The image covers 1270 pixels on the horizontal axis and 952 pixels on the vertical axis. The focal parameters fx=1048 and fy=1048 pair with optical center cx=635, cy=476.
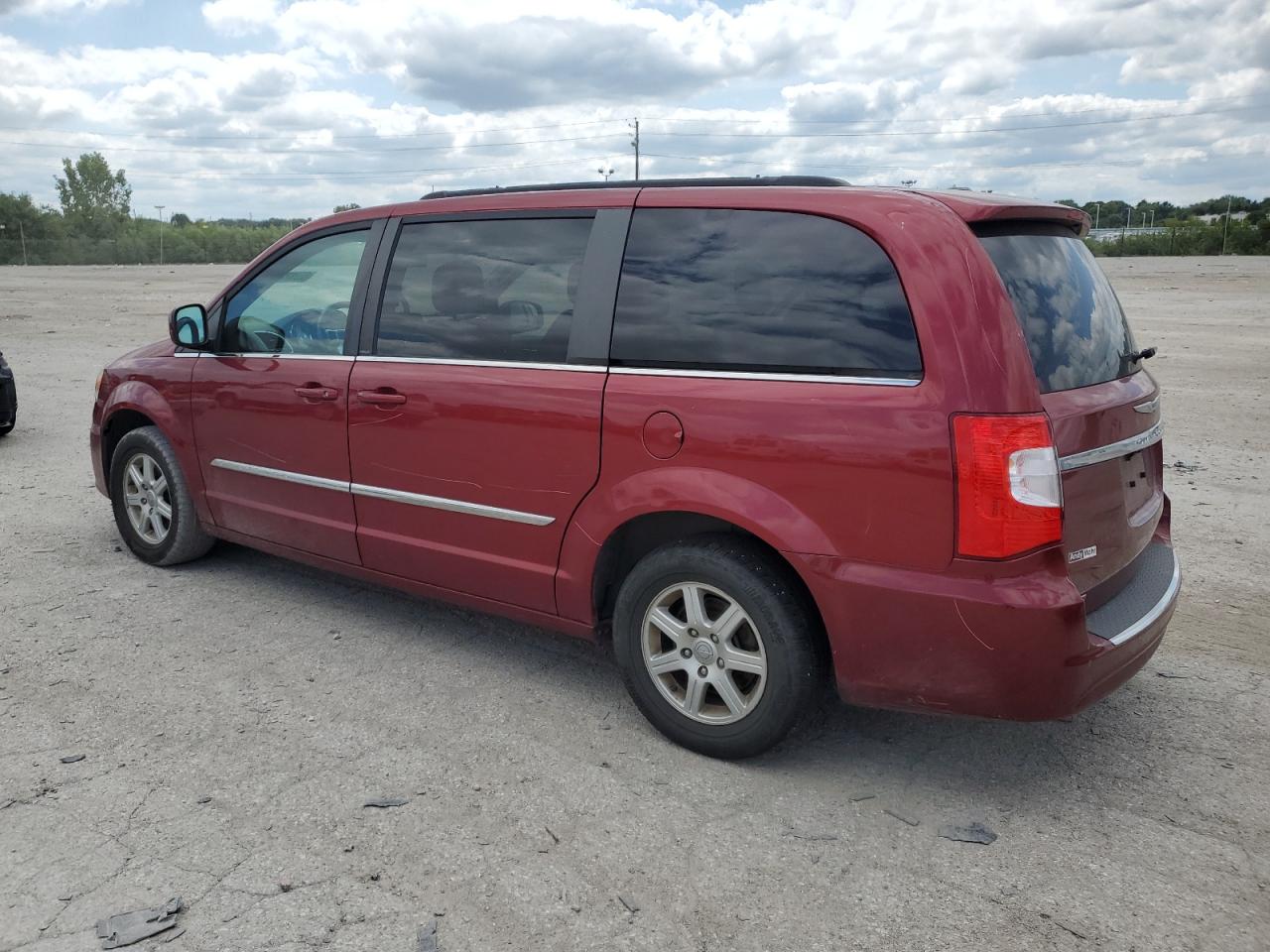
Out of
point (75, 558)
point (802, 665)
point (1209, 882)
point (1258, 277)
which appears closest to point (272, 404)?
point (75, 558)

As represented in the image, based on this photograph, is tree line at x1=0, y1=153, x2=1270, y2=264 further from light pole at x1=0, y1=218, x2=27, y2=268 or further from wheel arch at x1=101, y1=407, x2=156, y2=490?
wheel arch at x1=101, y1=407, x2=156, y2=490

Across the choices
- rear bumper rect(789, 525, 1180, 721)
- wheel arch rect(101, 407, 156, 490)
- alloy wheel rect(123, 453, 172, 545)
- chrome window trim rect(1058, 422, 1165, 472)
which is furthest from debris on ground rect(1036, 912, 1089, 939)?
wheel arch rect(101, 407, 156, 490)

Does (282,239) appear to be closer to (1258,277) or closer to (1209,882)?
(1209,882)

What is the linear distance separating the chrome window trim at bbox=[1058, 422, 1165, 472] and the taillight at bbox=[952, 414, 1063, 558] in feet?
0.31

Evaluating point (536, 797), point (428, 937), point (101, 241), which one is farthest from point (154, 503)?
point (101, 241)

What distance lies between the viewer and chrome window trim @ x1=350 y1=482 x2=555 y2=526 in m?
3.79

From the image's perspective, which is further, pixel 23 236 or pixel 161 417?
pixel 23 236

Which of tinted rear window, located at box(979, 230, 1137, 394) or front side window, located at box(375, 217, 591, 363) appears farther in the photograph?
front side window, located at box(375, 217, 591, 363)

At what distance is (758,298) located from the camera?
3287mm

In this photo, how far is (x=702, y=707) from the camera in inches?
138

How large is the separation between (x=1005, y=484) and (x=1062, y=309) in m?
0.73

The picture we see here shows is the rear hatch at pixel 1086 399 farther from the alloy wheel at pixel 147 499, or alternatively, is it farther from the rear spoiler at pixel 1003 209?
the alloy wheel at pixel 147 499

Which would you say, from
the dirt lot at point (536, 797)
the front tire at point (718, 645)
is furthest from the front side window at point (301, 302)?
the front tire at point (718, 645)

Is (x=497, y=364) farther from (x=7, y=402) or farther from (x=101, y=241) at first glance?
(x=101, y=241)
